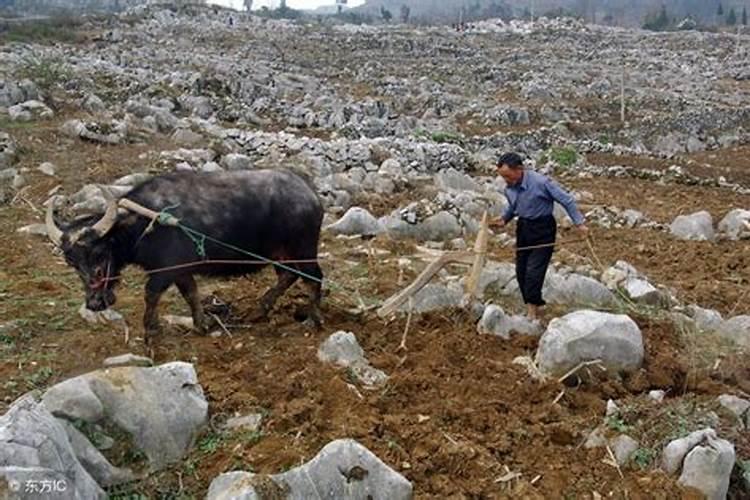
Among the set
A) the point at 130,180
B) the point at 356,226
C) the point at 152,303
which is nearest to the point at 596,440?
the point at 152,303

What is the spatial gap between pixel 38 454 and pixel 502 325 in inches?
151

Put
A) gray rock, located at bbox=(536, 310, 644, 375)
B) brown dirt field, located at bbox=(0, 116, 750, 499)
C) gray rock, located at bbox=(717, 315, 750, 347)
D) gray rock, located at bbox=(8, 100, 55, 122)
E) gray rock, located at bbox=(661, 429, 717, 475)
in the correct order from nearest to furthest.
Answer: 1. brown dirt field, located at bbox=(0, 116, 750, 499)
2. gray rock, located at bbox=(661, 429, 717, 475)
3. gray rock, located at bbox=(536, 310, 644, 375)
4. gray rock, located at bbox=(717, 315, 750, 347)
5. gray rock, located at bbox=(8, 100, 55, 122)

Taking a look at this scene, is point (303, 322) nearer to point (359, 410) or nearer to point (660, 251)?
point (359, 410)

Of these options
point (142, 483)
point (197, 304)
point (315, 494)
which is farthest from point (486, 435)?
point (197, 304)

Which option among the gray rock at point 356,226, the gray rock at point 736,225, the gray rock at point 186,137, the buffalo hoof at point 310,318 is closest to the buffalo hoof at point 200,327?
the buffalo hoof at point 310,318

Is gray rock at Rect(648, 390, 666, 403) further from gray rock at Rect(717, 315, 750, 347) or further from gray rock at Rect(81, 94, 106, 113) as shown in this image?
gray rock at Rect(81, 94, 106, 113)

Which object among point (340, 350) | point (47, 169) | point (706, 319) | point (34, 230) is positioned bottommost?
point (706, 319)

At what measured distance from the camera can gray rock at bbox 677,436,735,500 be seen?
471cm

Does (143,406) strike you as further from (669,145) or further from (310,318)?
(669,145)

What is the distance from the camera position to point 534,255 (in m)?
6.86

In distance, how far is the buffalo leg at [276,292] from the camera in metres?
7.13

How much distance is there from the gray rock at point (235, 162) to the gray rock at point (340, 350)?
6379 millimetres

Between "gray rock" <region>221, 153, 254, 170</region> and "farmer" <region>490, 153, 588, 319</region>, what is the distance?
596cm

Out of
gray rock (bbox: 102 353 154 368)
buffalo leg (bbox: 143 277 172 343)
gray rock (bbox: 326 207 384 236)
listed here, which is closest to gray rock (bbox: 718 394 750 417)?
gray rock (bbox: 102 353 154 368)
